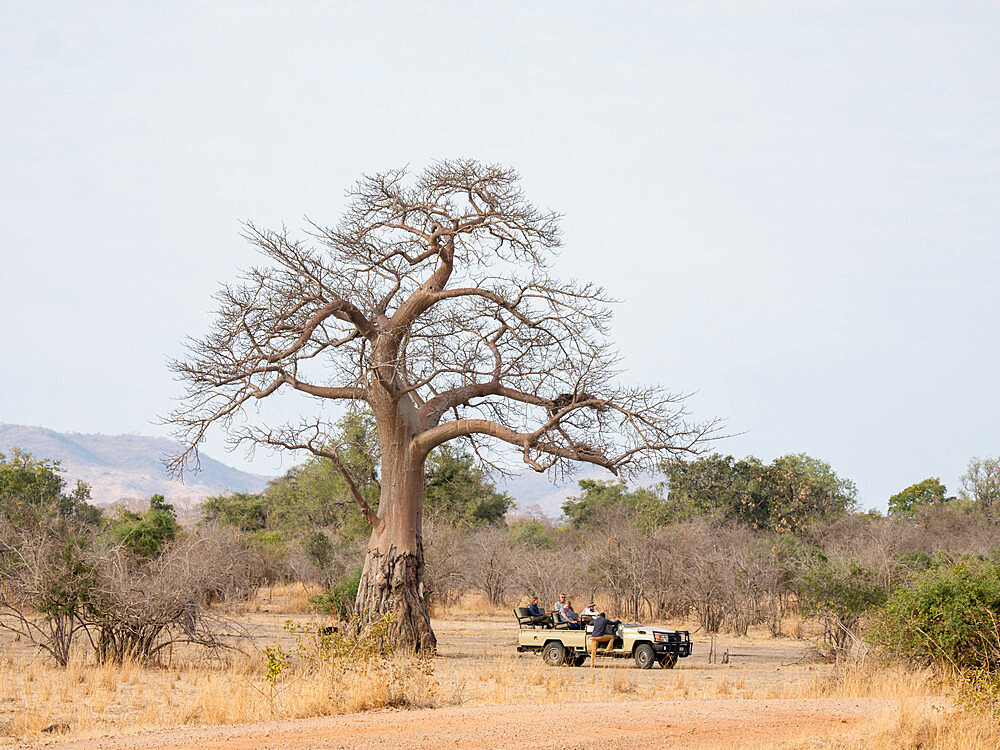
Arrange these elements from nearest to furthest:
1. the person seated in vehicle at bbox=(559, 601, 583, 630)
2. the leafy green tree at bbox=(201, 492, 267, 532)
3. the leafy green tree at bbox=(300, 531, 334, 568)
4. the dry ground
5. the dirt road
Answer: the dirt road → the dry ground → the person seated in vehicle at bbox=(559, 601, 583, 630) → the leafy green tree at bbox=(300, 531, 334, 568) → the leafy green tree at bbox=(201, 492, 267, 532)

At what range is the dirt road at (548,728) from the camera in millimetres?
7703

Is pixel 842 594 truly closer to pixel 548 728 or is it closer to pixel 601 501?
pixel 548 728

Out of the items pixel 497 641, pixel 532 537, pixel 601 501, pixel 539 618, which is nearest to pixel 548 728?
pixel 539 618

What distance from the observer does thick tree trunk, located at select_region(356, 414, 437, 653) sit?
1520cm

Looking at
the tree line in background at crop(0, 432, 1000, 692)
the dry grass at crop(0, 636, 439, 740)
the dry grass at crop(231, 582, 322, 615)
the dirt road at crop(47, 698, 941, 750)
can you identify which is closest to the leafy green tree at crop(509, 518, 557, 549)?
the tree line in background at crop(0, 432, 1000, 692)

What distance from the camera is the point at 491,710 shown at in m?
9.33

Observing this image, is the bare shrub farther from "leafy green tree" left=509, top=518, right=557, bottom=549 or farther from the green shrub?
"leafy green tree" left=509, top=518, right=557, bottom=549

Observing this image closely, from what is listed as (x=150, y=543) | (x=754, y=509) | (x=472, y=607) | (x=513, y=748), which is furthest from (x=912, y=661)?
(x=754, y=509)

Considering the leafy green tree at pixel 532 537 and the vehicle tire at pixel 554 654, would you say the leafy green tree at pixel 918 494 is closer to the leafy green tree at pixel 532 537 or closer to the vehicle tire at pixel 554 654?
the leafy green tree at pixel 532 537

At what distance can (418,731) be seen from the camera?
8180 mm

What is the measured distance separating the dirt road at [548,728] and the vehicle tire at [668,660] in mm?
5655

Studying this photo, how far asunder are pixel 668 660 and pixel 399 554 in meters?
4.47

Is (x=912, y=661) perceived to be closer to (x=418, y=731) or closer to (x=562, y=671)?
(x=562, y=671)

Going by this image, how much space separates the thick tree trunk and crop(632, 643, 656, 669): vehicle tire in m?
3.19
